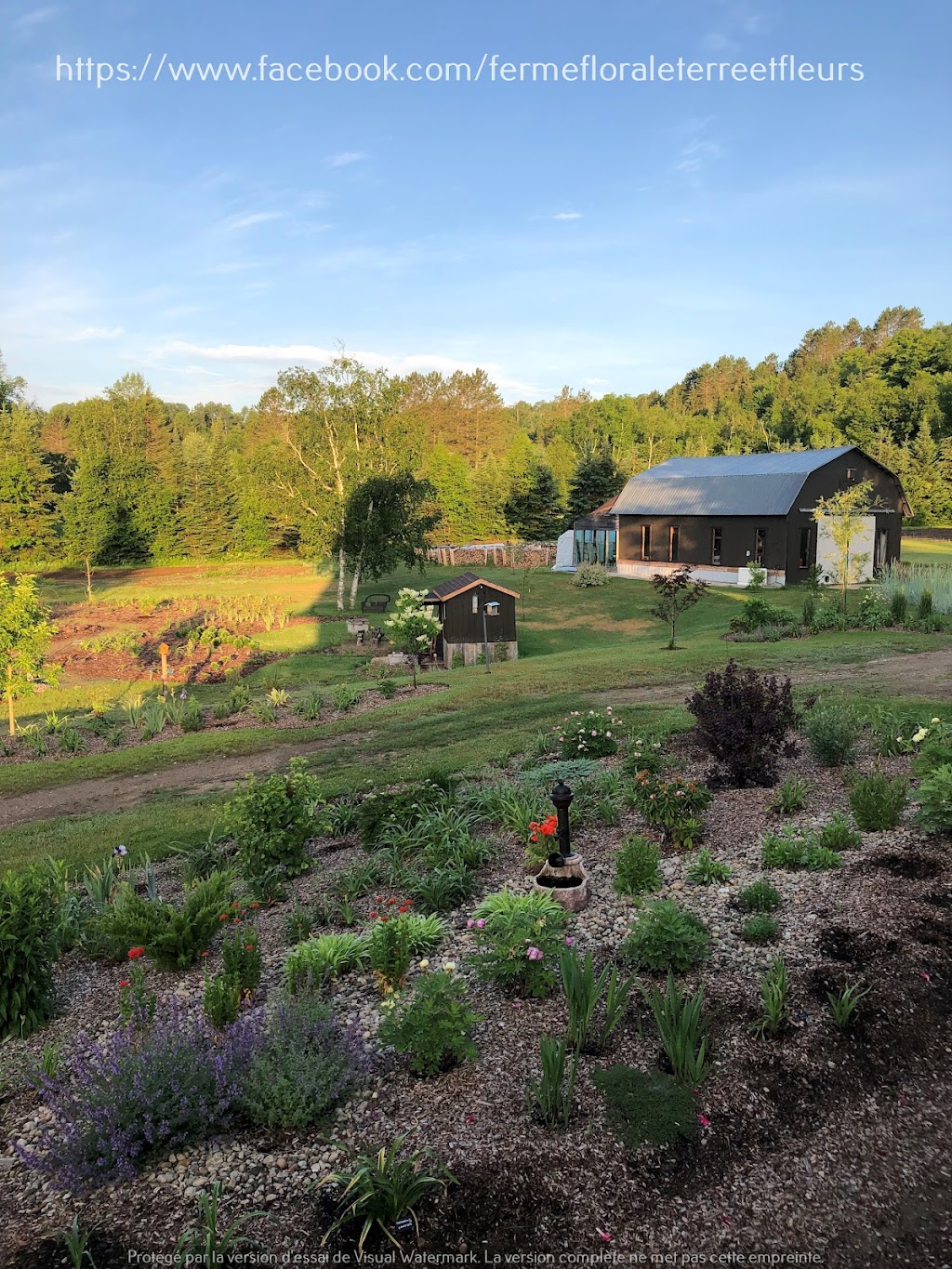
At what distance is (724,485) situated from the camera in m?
35.7

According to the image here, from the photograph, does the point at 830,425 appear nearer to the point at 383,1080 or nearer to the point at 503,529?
the point at 503,529

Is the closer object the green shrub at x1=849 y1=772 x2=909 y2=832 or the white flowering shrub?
the green shrub at x1=849 y1=772 x2=909 y2=832

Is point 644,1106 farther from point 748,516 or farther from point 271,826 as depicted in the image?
point 748,516

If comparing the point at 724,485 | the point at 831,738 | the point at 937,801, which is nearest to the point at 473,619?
the point at 831,738

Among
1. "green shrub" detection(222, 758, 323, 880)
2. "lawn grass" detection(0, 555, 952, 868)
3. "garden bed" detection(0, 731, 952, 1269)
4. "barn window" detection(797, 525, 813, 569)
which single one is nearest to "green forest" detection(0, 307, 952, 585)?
"lawn grass" detection(0, 555, 952, 868)

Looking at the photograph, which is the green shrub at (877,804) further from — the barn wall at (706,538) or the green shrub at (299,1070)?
the barn wall at (706,538)

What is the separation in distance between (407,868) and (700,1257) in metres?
3.83

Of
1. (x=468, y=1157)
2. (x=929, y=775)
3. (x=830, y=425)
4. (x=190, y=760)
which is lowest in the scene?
(x=190, y=760)

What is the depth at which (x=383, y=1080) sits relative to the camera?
12.9 ft

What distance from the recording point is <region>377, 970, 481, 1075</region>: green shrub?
388 cm

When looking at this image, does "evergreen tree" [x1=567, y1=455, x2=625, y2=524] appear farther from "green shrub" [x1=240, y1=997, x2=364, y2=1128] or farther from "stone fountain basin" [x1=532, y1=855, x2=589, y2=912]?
"green shrub" [x1=240, y1=997, x2=364, y2=1128]

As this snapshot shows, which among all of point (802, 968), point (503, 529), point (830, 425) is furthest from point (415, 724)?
point (830, 425)

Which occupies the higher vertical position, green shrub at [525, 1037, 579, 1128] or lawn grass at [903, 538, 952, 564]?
lawn grass at [903, 538, 952, 564]

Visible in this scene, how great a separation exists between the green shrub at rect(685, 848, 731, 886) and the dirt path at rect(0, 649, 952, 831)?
709cm
